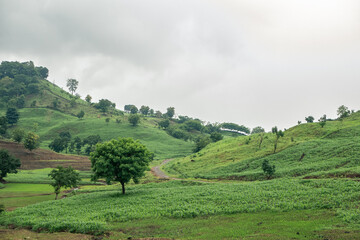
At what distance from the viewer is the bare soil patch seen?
347ft

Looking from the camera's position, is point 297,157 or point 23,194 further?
point 297,157

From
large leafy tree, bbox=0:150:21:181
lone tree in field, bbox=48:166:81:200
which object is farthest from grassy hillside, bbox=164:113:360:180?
large leafy tree, bbox=0:150:21:181

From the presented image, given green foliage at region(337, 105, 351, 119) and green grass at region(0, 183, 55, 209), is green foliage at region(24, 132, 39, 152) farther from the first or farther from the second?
green foliage at region(337, 105, 351, 119)

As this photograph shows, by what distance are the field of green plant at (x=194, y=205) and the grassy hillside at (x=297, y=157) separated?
42.1ft

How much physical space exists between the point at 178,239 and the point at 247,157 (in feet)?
207

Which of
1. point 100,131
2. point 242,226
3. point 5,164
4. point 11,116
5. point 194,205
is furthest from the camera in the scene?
point 100,131

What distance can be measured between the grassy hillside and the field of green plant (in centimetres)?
1283

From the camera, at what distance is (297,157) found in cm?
6881

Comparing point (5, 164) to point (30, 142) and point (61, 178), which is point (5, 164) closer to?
point (61, 178)

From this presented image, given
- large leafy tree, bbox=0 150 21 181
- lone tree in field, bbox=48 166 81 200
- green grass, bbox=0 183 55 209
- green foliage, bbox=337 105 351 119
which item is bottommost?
green grass, bbox=0 183 55 209

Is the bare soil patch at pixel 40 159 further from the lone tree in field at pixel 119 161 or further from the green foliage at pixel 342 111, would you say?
the green foliage at pixel 342 111

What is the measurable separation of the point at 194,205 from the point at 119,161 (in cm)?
1915

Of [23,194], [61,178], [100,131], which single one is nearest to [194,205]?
[61,178]

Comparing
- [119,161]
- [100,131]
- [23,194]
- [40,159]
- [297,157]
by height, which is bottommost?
[23,194]
